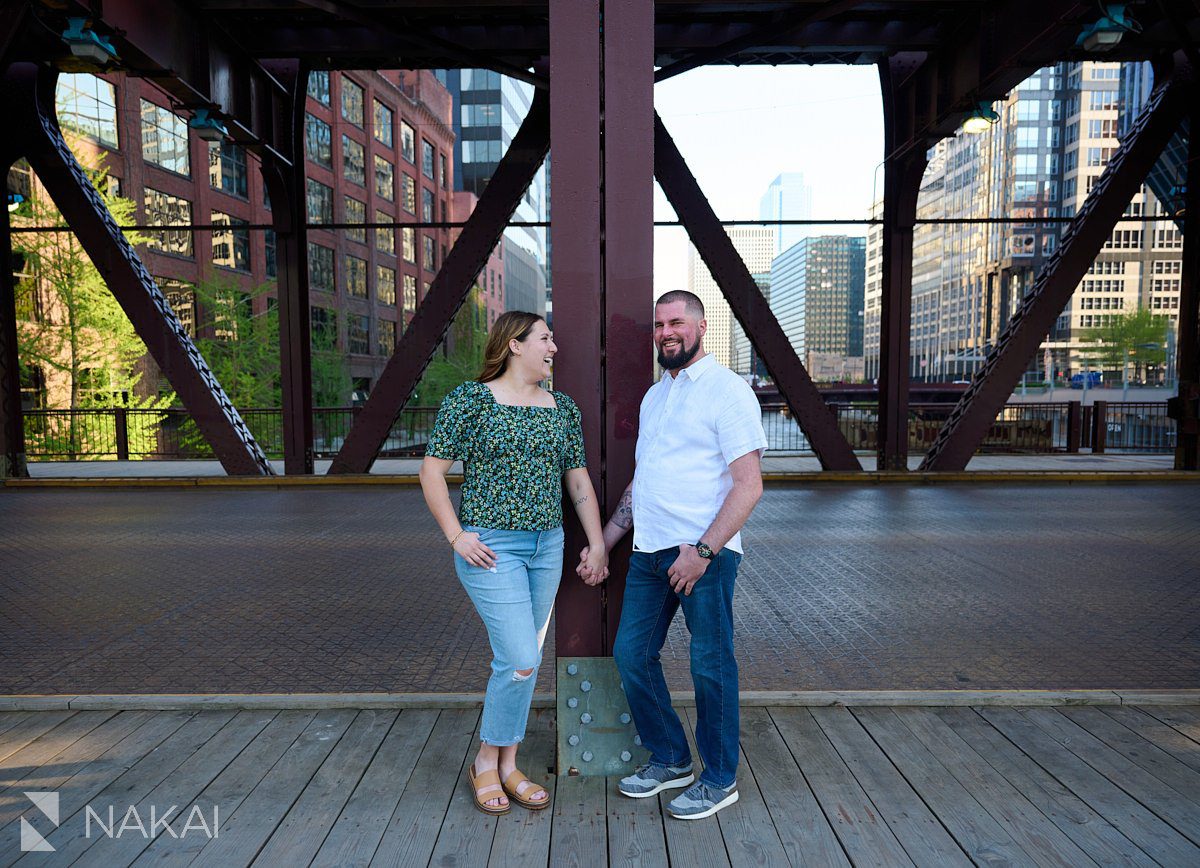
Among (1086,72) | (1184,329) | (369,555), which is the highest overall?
(1086,72)

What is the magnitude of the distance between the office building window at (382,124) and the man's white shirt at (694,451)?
59.2m

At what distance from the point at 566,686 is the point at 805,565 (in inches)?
185

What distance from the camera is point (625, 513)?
3.42m

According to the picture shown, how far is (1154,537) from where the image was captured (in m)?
8.77

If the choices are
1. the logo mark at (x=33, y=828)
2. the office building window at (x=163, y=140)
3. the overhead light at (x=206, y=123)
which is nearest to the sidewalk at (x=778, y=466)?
the overhead light at (x=206, y=123)

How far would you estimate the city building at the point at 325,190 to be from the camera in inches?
1395

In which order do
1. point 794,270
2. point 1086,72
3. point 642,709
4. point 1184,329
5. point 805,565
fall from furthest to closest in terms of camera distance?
point 794,270
point 1086,72
point 1184,329
point 805,565
point 642,709

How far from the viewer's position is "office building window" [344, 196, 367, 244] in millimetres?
53781

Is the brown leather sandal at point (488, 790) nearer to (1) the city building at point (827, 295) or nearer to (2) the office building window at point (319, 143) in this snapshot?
(2) the office building window at point (319, 143)

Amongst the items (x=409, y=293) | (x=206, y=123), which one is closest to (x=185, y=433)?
(x=206, y=123)

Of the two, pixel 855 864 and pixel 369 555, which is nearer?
pixel 855 864

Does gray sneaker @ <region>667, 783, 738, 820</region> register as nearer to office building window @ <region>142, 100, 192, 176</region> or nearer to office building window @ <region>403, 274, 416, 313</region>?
office building window @ <region>142, 100, 192, 176</region>

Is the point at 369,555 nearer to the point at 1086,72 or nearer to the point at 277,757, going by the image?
the point at 277,757

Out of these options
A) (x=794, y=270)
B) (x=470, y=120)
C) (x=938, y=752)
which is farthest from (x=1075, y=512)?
(x=794, y=270)
